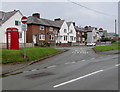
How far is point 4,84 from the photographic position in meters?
6.60

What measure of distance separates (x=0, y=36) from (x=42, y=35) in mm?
13343

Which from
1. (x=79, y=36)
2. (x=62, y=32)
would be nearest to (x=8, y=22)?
(x=62, y=32)

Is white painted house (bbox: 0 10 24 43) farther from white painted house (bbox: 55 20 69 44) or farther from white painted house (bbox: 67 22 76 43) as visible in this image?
white painted house (bbox: 67 22 76 43)

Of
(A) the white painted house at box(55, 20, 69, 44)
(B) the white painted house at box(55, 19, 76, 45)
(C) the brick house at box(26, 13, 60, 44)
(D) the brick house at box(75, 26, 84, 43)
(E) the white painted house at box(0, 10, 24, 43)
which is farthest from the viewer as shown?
(D) the brick house at box(75, 26, 84, 43)

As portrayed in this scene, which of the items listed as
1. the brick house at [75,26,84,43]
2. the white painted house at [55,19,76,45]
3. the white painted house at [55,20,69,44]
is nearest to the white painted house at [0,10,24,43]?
the white painted house at [55,20,69,44]

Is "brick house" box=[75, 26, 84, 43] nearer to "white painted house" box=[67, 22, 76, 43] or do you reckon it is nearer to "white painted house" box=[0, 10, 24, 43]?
"white painted house" box=[67, 22, 76, 43]

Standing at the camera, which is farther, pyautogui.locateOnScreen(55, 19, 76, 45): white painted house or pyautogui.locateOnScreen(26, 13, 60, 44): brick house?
pyautogui.locateOnScreen(55, 19, 76, 45): white painted house

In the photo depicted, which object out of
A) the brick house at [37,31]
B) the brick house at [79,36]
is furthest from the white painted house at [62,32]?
the brick house at [79,36]

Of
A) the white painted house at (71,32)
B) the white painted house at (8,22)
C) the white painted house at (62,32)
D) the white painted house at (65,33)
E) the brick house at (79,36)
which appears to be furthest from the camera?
the brick house at (79,36)

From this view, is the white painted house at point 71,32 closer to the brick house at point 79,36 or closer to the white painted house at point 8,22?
the brick house at point 79,36

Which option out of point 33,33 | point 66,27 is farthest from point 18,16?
point 66,27

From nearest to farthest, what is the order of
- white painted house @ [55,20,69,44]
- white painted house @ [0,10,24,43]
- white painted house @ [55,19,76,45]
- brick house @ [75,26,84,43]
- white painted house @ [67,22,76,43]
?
white painted house @ [0,10,24,43] < white painted house @ [55,20,69,44] < white painted house @ [55,19,76,45] < white painted house @ [67,22,76,43] < brick house @ [75,26,84,43]

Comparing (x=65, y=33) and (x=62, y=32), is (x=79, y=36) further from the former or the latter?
(x=62, y=32)

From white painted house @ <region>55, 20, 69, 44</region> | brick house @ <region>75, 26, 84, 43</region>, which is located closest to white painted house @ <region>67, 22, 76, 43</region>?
white painted house @ <region>55, 20, 69, 44</region>
